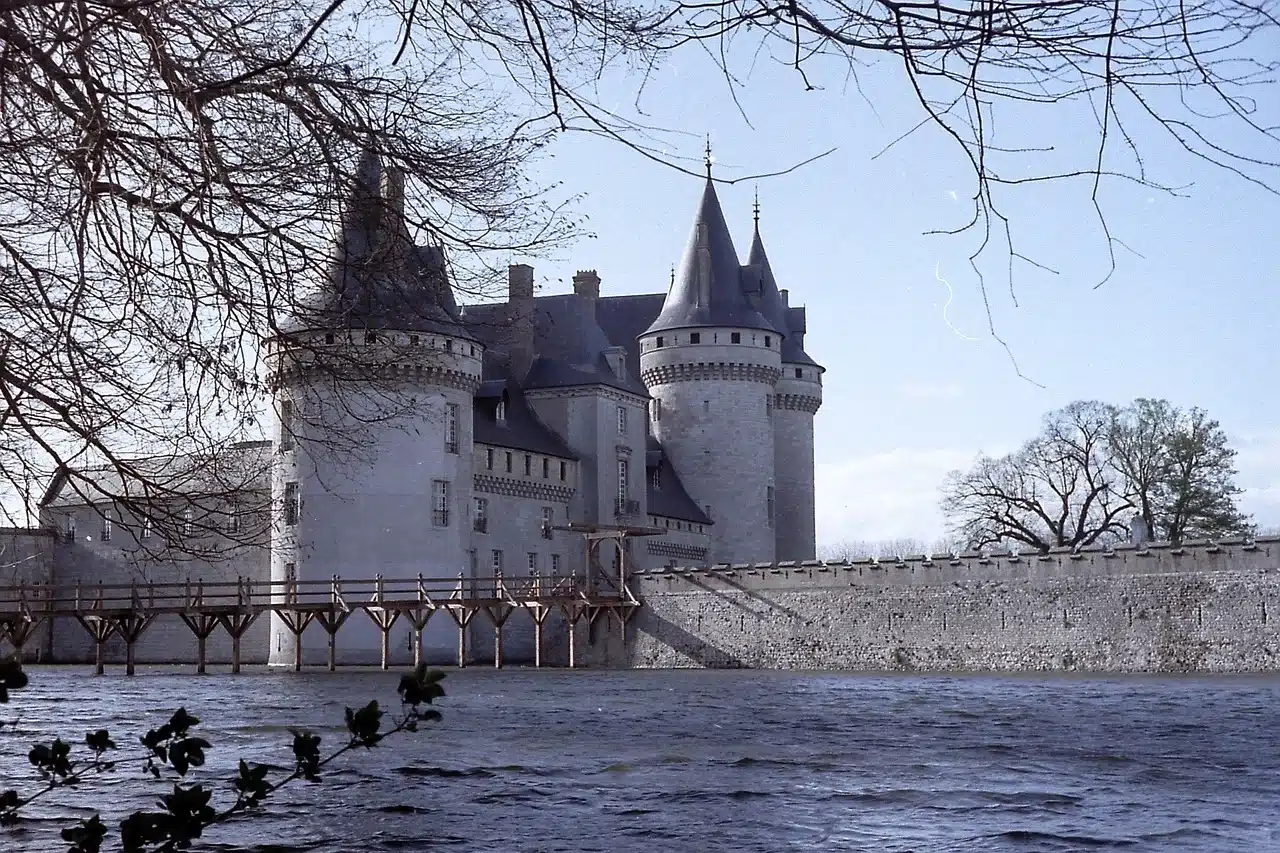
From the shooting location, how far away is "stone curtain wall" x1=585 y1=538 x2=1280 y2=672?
2977cm

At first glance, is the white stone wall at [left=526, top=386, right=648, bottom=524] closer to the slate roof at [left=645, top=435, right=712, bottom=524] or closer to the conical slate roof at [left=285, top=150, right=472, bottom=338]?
the slate roof at [left=645, top=435, right=712, bottom=524]

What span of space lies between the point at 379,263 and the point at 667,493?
4360 centimetres

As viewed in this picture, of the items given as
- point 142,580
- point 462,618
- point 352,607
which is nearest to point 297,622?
point 352,607

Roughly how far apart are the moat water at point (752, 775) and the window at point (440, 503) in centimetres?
1836

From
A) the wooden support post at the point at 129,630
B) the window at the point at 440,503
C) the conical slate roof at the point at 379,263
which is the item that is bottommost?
the wooden support post at the point at 129,630

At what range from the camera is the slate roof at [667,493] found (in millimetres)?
48812

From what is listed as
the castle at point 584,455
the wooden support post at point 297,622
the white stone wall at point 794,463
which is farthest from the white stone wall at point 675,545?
the wooden support post at point 297,622

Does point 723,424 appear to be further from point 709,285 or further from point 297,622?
point 297,622

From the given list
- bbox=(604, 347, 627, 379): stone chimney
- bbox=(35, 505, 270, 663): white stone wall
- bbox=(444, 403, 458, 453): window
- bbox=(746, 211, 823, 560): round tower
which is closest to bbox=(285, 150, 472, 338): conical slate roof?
bbox=(444, 403, 458, 453): window

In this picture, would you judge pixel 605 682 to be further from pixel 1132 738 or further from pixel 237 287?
pixel 237 287

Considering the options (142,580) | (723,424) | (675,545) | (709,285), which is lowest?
(142,580)

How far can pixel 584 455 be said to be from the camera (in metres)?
46.9

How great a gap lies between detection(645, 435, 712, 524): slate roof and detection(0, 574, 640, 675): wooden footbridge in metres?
6.37

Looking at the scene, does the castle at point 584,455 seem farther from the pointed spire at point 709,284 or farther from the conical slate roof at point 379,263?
the conical slate roof at point 379,263
